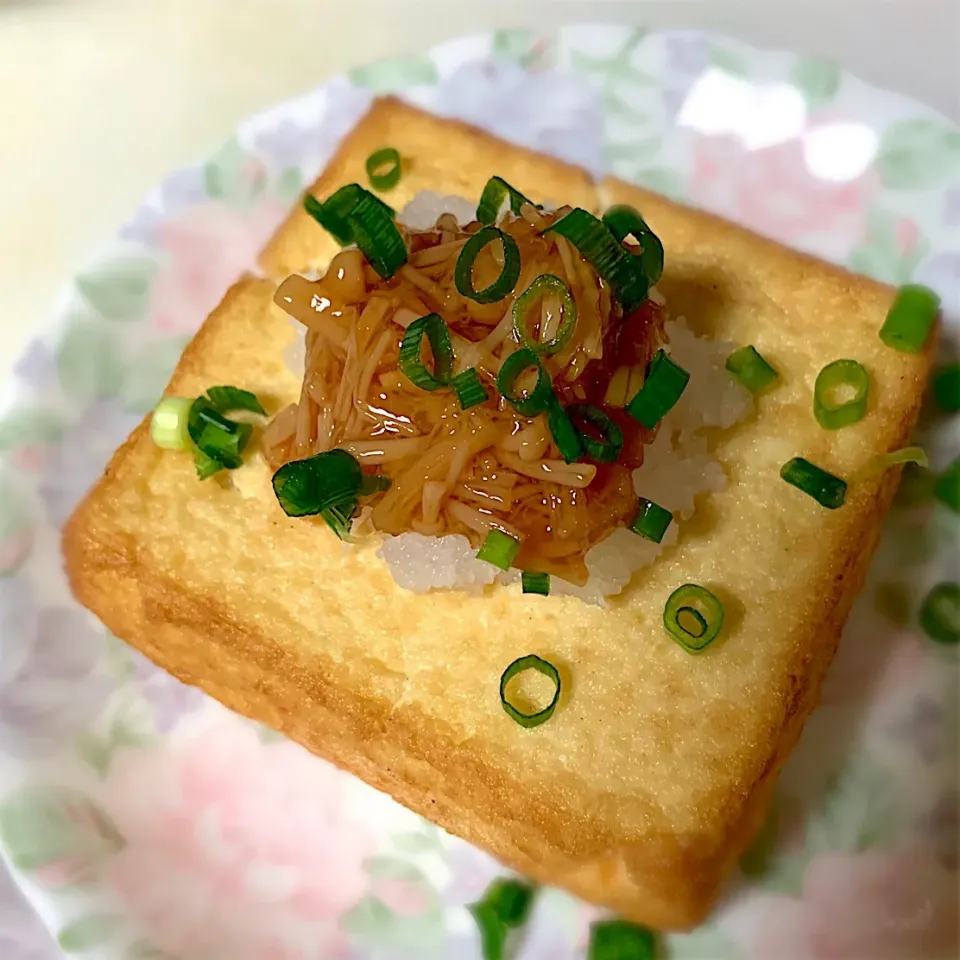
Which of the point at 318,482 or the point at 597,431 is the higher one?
the point at 597,431

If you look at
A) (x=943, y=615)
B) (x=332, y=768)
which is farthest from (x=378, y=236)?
(x=943, y=615)

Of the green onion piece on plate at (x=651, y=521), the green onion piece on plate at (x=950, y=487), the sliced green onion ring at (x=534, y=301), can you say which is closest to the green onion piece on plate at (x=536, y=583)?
the green onion piece on plate at (x=651, y=521)

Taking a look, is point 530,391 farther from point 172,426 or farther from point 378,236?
point 172,426

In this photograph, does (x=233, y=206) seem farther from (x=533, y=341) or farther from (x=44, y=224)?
(x=533, y=341)

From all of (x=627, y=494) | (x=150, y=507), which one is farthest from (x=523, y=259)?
(x=150, y=507)

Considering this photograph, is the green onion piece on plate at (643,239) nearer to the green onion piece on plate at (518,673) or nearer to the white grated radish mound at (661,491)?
the white grated radish mound at (661,491)

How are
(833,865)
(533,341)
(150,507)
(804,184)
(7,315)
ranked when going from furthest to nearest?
(7,315)
(804,184)
(150,507)
(833,865)
(533,341)
